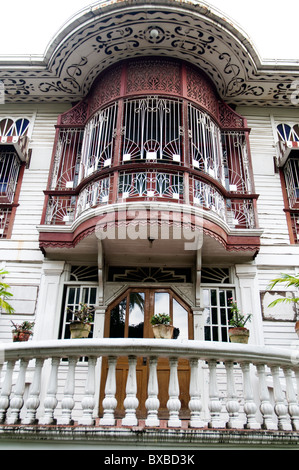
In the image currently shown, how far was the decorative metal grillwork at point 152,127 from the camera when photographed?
855 cm

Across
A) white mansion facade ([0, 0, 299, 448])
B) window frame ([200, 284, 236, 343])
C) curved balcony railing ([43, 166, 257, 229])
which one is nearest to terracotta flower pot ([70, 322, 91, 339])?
white mansion facade ([0, 0, 299, 448])

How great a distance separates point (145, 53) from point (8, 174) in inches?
183

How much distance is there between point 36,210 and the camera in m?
9.54

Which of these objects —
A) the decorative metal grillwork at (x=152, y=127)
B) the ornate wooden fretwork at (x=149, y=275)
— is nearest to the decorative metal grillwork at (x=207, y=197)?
the decorative metal grillwork at (x=152, y=127)

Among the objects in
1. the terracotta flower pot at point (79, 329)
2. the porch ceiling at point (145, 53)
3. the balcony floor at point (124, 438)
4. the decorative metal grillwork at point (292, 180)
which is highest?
the porch ceiling at point (145, 53)

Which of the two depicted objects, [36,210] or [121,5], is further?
[36,210]

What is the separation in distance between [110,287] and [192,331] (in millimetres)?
2046

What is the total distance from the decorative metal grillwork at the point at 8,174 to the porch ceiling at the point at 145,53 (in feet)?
6.69

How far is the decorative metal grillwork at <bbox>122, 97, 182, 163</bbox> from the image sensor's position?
8.55 m

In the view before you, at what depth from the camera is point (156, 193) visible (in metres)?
7.66

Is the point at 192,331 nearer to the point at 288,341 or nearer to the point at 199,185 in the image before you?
the point at 288,341

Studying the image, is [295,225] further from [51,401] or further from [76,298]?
[51,401]

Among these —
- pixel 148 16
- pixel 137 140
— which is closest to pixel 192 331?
pixel 137 140

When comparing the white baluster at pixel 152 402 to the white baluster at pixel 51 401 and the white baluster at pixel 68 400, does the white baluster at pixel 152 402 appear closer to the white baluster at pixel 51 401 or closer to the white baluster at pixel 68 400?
the white baluster at pixel 68 400
